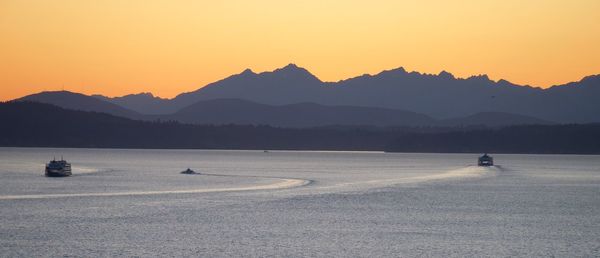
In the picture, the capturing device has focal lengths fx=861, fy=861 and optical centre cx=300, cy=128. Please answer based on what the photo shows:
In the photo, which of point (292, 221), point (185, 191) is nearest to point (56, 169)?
point (185, 191)

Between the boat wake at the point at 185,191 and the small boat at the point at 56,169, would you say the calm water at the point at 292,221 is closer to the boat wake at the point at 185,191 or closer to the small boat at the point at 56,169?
the boat wake at the point at 185,191

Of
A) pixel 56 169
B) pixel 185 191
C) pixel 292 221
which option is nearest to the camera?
pixel 292 221

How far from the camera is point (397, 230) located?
251ft

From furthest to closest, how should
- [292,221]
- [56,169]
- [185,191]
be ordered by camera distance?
1. [56,169]
2. [185,191]
3. [292,221]

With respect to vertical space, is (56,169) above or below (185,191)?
above

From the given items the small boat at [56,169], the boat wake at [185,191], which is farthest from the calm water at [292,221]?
the small boat at [56,169]

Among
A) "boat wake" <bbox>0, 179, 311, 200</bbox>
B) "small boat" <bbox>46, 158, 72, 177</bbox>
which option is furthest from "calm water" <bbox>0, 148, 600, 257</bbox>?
"small boat" <bbox>46, 158, 72, 177</bbox>

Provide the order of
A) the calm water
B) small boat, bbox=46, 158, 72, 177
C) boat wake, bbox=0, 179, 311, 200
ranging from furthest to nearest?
small boat, bbox=46, 158, 72, 177, boat wake, bbox=0, 179, 311, 200, the calm water

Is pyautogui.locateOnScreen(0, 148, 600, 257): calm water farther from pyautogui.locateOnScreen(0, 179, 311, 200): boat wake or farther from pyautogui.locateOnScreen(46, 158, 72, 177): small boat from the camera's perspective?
pyautogui.locateOnScreen(46, 158, 72, 177): small boat

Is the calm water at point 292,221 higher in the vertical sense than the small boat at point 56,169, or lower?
lower

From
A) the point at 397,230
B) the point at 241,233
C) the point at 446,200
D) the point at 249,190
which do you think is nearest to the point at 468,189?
the point at 446,200

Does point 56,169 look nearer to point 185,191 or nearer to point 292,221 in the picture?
point 185,191

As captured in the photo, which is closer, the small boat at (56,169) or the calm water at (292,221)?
the calm water at (292,221)

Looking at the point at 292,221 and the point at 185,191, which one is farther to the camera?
the point at 185,191
